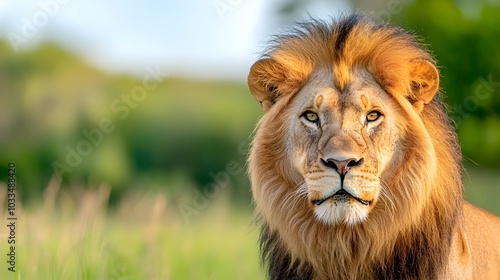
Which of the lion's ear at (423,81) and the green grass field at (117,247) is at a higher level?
the lion's ear at (423,81)

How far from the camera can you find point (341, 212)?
431 centimetres

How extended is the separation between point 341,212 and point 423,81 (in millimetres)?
902

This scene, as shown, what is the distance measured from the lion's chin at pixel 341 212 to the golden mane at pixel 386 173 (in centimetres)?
21

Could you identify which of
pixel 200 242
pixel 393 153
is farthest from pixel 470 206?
pixel 200 242

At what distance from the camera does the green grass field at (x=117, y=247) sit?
5504 millimetres

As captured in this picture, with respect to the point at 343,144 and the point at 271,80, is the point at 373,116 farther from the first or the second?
the point at 271,80

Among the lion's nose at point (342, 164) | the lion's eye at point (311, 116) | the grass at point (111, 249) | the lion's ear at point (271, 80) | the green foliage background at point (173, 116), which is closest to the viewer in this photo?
the lion's nose at point (342, 164)

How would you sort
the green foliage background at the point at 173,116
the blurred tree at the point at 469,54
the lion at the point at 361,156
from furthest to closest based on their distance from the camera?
1. the blurred tree at the point at 469,54
2. the green foliage background at the point at 173,116
3. the lion at the point at 361,156

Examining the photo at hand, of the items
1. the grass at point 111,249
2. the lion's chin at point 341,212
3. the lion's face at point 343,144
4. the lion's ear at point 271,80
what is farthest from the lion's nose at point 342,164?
the grass at point 111,249

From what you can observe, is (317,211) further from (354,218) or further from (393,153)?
(393,153)

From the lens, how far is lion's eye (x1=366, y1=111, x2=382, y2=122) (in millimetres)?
4484

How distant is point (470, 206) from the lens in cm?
563

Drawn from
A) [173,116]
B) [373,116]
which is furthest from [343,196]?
[173,116]

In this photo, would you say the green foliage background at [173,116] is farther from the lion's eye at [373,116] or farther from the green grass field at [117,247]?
the lion's eye at [373,116]
